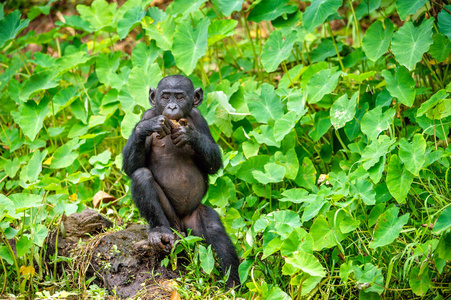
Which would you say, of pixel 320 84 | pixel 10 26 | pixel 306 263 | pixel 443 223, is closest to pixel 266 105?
pixel 320 84

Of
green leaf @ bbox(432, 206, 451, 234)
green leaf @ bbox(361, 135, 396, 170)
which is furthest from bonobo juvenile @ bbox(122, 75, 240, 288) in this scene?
green leaf @ bbox(432, 206, 451, 234)

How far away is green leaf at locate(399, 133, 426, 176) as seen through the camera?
5016 millimetres

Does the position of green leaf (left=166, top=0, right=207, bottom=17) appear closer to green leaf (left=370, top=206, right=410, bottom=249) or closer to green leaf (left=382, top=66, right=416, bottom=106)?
green leaf (left=382, top=66, right=416, bottom=106)

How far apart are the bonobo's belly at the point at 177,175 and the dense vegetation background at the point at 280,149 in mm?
523

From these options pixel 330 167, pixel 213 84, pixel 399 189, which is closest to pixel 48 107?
pixel 213 84

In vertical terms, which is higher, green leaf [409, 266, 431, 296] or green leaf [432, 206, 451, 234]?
green leaf [432, 206, 451, 234]

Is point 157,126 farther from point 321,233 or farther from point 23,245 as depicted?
point 321,233

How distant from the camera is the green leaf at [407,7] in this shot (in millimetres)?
6207

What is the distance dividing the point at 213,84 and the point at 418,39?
2885 mm

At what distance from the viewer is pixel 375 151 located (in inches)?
216

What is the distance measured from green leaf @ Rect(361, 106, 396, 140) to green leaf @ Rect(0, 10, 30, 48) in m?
4.99

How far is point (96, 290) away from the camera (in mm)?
5227

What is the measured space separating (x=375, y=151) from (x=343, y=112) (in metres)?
0.79

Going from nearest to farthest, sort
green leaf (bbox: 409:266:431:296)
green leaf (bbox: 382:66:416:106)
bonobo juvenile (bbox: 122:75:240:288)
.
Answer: green leaf (bbox: 409:266:431:296), bonobo juvenile (bbox: 122:75:240:288), green leaf (bbox: 382:66:416:106)
